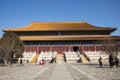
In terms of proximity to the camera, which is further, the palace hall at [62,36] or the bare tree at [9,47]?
the palace hall at [62,36]

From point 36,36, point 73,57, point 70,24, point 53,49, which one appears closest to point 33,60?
point 73,57

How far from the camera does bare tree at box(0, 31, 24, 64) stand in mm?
36969

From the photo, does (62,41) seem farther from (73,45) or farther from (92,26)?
(92,26)

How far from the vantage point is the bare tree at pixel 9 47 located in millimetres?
36969

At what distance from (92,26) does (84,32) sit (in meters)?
4.30

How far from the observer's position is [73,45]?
59.0 meters

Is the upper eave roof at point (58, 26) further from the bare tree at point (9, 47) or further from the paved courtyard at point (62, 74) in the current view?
the paved courtyard at point (62, 74)

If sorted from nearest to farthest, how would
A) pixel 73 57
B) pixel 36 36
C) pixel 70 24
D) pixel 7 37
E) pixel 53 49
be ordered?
1. pixel 7 37
2. pixel 73 57
3. pixel 53 49
4. pixel 36 36
5. pixel 70 24

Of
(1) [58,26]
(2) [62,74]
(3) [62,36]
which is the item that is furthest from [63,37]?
(2) [62,74]

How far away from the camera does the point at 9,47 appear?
124 ft

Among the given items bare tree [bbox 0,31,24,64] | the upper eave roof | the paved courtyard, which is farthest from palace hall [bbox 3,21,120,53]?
the paved courtyard

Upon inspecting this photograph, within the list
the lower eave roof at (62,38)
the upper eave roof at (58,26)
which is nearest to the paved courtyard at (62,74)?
the lower eave roof at (62,38)

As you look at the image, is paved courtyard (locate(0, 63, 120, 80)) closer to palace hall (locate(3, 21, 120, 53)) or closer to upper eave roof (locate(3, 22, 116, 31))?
palace hall (locate(3, 21, 120, 53))

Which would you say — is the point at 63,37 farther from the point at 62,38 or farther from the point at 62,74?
the point at 62,74
